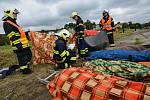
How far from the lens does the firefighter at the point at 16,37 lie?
802cm

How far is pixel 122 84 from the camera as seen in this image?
11.8 feet

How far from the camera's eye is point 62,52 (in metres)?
7.34

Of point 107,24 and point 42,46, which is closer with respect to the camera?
point 42,46

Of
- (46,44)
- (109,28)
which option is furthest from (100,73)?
(109,28)

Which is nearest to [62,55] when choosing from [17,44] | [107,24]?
[17,44]

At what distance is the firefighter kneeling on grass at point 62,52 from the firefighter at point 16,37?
119cm

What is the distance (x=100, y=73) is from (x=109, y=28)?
27.9 feet

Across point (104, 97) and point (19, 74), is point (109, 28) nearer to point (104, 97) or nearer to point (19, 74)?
point (19, 74)

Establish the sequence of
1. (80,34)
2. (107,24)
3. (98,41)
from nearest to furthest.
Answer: (80,34)
(98,41)
(107,24)

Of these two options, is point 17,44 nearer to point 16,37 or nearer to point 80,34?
point 16,37

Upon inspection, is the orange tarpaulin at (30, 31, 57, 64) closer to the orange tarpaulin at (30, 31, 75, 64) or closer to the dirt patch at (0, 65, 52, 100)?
the orange tarpaulin at (30, 31, 75, 64)

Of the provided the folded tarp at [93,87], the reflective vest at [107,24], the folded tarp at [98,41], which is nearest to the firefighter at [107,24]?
the reflective vest at [107,24]

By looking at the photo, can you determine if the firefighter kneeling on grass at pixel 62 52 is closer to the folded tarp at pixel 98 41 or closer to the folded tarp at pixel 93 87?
the folded tarp at pixel 93 87

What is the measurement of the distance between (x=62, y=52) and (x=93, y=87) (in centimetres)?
365
